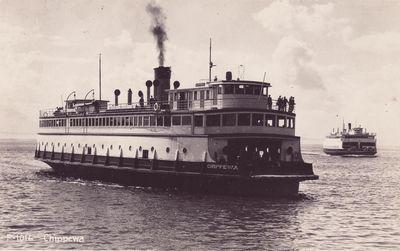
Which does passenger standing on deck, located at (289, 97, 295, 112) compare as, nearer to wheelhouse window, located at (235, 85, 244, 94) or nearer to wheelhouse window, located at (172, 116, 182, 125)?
wheelhouse window, located at (235, 85, 244, 94)

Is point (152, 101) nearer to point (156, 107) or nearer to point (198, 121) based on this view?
point (156, 107)

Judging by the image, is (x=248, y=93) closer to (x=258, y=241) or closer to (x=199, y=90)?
(x=199, y=90)

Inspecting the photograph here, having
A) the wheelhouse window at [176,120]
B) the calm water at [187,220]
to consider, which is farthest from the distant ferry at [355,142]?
the wheelhouse window at [176,120]

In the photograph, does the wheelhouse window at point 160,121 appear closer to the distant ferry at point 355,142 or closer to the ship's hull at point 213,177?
the ship's hull at point 213,177

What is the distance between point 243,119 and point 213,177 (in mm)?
3953

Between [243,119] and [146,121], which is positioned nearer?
[243,119]

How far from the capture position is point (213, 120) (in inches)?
1351

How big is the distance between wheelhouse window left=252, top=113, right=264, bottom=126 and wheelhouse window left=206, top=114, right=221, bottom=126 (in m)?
2.10

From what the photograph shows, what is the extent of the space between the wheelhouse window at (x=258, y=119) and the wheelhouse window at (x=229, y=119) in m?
1.20

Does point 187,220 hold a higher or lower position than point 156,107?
lower

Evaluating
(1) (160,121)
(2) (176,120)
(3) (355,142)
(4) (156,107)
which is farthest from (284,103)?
(3) (355,142)

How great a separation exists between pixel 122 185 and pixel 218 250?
20283 mm

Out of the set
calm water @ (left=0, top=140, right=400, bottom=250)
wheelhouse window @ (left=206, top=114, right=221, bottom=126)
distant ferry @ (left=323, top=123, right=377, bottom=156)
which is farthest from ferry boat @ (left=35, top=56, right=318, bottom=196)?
distant ferry @ (left=323, top=123, right=377, bottom=156)

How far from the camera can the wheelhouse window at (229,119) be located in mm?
33862
